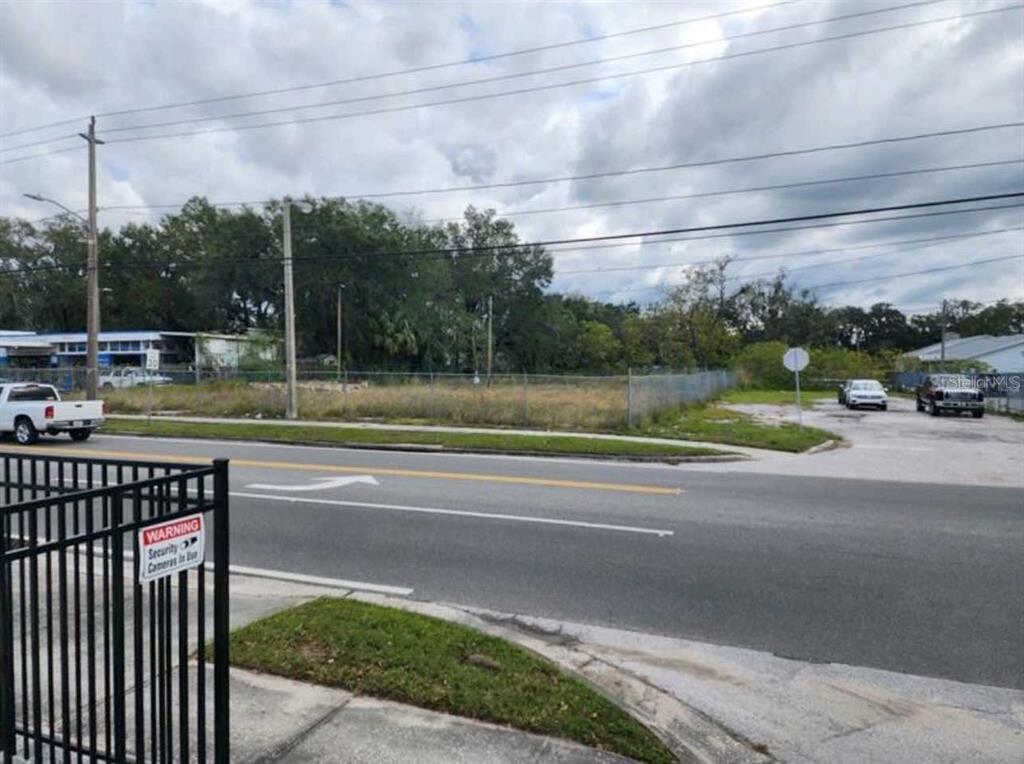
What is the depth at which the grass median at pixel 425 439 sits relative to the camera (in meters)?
15.0

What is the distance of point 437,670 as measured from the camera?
3.92 meters

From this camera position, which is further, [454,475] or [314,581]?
[454,475]

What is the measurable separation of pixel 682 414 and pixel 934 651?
21.5 meters

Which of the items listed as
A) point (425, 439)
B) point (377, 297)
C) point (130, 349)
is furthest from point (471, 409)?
point (130, 349)

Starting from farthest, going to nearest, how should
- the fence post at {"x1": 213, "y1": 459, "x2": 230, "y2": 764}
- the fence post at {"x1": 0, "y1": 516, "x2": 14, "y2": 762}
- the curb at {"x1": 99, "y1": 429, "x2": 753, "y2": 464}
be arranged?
the curb at {"x1": 99, "y1": 429, "x2": 753, "y2": 464} < the fence post at {"x1": 213, "y1": 459, "x2": 230, "y2": 764} < the fence post at {"x1": 0, "y1": 516, "x2": 14, "y2": 762}

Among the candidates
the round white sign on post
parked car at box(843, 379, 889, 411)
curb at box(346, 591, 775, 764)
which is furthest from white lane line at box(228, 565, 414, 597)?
parked car at box(843, 379, 889, 411)

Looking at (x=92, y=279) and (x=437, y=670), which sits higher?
(x=92, y=279)

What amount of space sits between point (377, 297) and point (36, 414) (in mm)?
39692

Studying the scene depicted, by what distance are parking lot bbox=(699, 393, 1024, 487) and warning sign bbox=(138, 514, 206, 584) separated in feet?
39.0

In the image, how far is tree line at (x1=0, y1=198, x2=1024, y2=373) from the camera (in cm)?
5506

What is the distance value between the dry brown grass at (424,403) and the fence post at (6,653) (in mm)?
17368

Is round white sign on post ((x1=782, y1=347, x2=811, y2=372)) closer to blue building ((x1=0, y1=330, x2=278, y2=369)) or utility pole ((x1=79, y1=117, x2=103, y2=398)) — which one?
utility pole ((x1=79, y1=117, x2=103, y2=398))

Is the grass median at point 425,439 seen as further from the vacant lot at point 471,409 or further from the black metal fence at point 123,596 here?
the black metal fence at point 123,596

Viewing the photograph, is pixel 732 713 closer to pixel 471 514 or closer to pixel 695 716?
pixel 695 716
